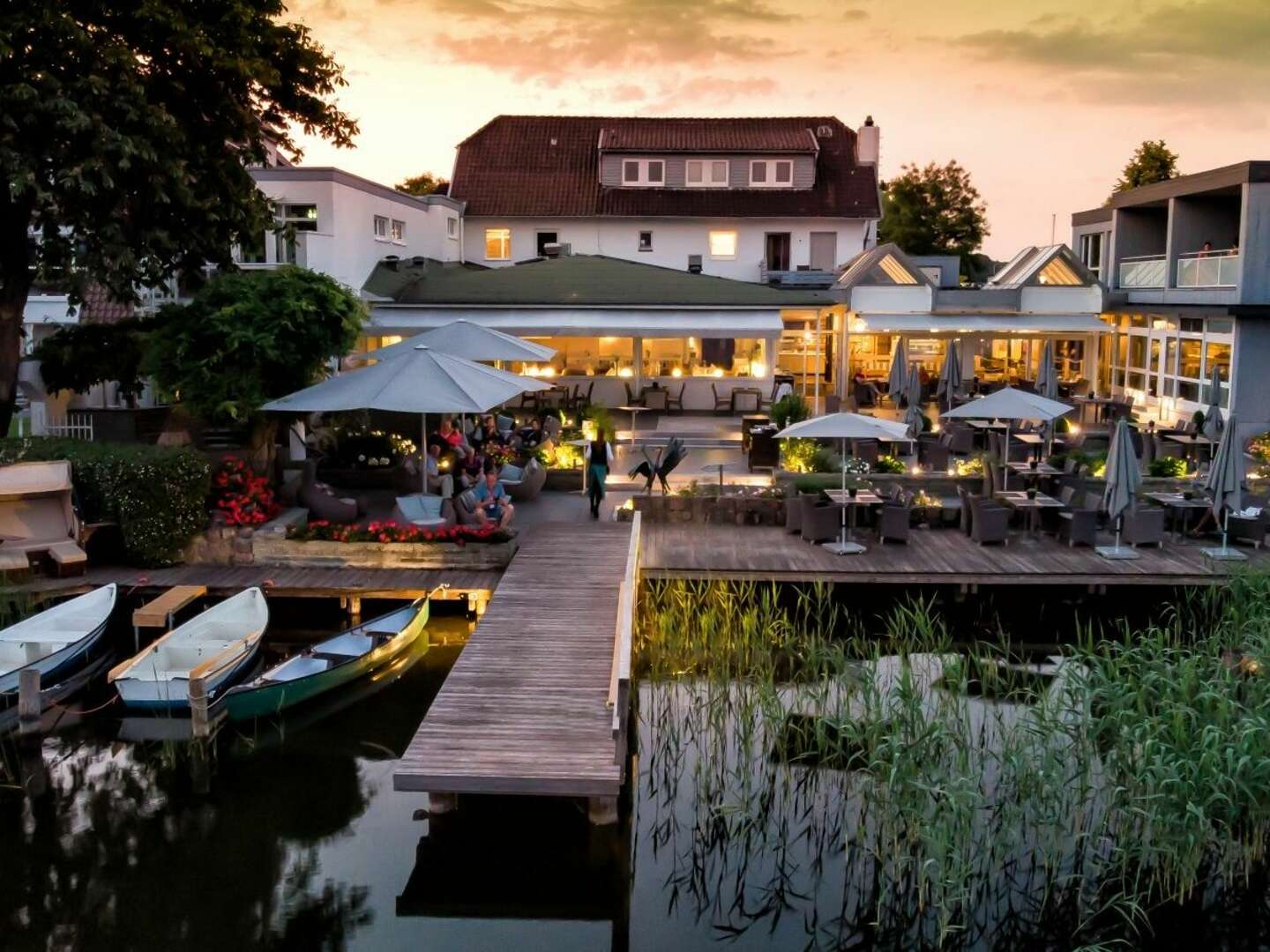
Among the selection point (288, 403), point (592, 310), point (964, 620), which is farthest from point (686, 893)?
point (592, 310)

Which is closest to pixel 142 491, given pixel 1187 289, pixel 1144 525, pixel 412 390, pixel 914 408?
pixel 412 390

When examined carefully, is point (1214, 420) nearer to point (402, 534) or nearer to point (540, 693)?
point (402, 534)

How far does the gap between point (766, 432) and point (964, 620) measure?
6908 mm

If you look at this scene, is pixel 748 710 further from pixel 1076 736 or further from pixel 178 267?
pixel 178 267

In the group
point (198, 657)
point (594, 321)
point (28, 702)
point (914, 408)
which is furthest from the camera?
point (594, 321)

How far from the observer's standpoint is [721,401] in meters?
31.4

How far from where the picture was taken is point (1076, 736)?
35.6 feet

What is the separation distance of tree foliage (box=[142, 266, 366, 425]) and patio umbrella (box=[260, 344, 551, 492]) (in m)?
0.70

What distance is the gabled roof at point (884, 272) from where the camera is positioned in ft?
102

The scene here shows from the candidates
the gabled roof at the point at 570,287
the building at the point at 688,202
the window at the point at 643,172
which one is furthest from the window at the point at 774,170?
the gabled roof at the point at 570,287

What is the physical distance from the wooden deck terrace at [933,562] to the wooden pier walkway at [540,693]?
3.97ft

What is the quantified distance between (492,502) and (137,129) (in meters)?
7.49

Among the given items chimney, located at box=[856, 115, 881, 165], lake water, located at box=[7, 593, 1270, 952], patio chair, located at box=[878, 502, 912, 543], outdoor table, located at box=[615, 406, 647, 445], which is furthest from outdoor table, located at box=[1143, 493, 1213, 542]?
chimney, located at box=[856, 115, 881, 165]

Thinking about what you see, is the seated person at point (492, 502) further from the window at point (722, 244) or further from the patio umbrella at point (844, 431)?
the window at point (722, 244)
